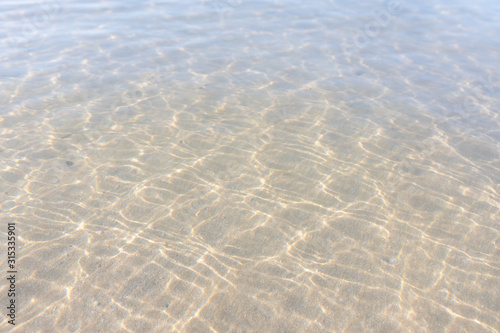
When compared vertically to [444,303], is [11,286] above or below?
above

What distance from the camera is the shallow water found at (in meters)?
3.79

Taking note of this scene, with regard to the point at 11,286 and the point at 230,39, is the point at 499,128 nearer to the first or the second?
the point at 230,39

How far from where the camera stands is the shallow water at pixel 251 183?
3.79 meters

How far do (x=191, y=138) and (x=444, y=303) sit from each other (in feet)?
15.0

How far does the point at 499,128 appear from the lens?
684 centimetres

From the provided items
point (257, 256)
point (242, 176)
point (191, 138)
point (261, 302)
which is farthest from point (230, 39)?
point (261, 302)

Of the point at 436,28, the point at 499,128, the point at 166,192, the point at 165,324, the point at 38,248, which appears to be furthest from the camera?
the point at 436,28

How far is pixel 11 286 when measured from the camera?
12.6 feet

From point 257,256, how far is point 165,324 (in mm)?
1330

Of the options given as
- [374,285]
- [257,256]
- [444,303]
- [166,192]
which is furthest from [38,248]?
[444,303]

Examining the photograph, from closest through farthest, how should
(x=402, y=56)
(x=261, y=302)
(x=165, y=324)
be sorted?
(x=165, y=324), (x=261, y=302), (x=402, y=56)

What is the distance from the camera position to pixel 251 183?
540 centimetres

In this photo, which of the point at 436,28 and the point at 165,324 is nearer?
the point at 165,324

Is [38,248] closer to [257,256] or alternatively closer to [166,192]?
[166,192]
